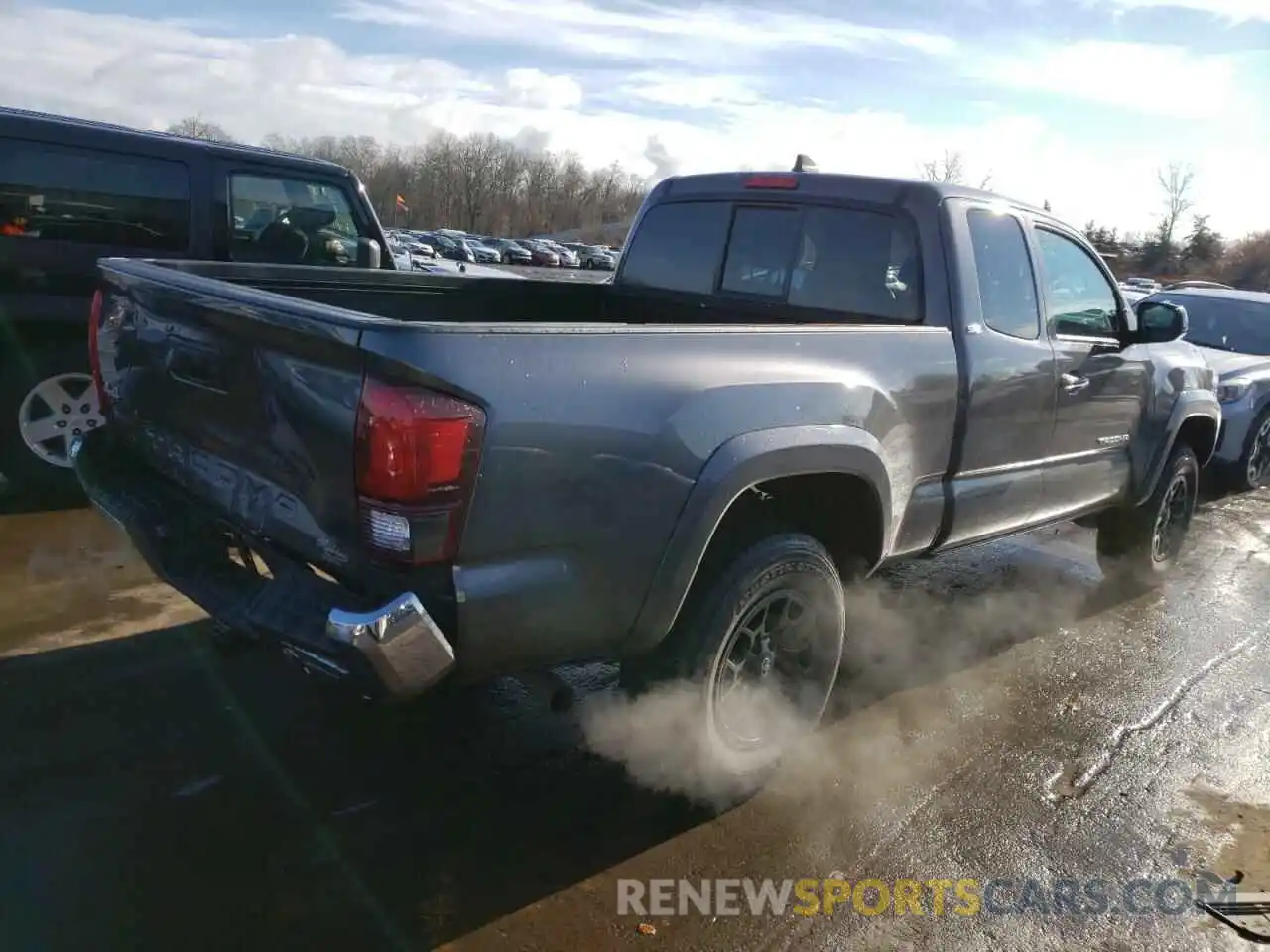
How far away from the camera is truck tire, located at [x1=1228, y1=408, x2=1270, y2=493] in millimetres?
8336

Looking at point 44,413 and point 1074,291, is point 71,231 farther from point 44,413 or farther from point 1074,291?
point 1074,291

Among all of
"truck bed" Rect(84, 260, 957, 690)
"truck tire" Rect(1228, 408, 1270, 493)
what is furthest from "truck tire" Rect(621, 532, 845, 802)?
"truck tire" Rect(1228, 408, 1270, 493)

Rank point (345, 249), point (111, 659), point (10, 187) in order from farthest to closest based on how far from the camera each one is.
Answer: point (345, 249) < point (10, 187) < point (111, 659)

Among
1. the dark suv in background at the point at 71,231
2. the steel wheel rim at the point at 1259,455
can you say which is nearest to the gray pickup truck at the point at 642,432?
the dark suv in background at the point at 71,231

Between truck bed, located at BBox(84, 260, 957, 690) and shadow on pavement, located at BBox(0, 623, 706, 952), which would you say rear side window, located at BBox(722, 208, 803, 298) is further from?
shadow on pavement, located at BBox(0, 623, 706, 952)

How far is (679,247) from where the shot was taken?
4801mm

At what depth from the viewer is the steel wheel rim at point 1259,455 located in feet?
27.6

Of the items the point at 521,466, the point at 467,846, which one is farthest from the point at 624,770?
the point at 521,466

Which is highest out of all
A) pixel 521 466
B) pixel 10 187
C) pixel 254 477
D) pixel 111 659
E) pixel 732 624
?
pixel 10 187

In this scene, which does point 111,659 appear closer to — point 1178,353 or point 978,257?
point 978,257

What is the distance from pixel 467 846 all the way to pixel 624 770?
2.13 feet

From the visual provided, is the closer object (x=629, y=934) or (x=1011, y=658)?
(x=629, y=934)

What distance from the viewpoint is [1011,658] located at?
15.7ft

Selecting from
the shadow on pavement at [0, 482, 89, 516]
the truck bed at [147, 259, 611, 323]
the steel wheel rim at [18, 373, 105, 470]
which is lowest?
the shadow on pavement at [0, 482, 89, 516]
